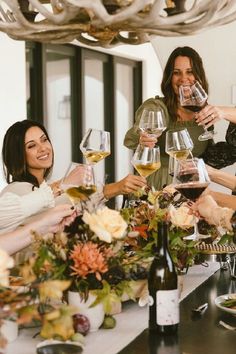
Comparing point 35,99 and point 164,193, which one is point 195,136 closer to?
point 164,193

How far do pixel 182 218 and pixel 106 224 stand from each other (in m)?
0.39

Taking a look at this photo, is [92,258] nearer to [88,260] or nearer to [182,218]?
[88,260]

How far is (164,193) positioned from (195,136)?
3.21 feet

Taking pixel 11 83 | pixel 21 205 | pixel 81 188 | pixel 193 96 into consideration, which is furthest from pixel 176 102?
pixel 81 188

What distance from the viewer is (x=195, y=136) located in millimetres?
2854

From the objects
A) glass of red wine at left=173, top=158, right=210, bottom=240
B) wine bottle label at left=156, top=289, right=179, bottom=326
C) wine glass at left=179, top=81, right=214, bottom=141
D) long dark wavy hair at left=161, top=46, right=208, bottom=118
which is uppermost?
long dark wavy hair at left=161, top=46, right=208, bottom=118

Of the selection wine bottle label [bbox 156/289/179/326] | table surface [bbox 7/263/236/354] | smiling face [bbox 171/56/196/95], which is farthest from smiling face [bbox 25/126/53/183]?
wine bottle label [bbox 156/289/179/326]

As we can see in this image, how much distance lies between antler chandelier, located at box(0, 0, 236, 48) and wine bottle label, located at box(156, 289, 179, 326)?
0.63 m

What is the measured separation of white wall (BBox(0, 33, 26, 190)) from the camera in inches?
154

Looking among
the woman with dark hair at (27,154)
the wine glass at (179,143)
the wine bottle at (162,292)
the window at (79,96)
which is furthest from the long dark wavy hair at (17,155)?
the window at (79,96)

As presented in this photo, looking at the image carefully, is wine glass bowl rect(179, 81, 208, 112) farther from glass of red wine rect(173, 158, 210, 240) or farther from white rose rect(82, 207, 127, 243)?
white rose rect(82, 207, 127, 243)

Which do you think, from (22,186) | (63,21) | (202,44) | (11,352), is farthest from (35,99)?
(11,352)

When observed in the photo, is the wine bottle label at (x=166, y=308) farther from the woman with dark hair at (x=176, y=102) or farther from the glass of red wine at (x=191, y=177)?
the woman with dark hair at (x=176, y=102)

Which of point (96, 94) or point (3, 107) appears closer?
point (3, 107)
